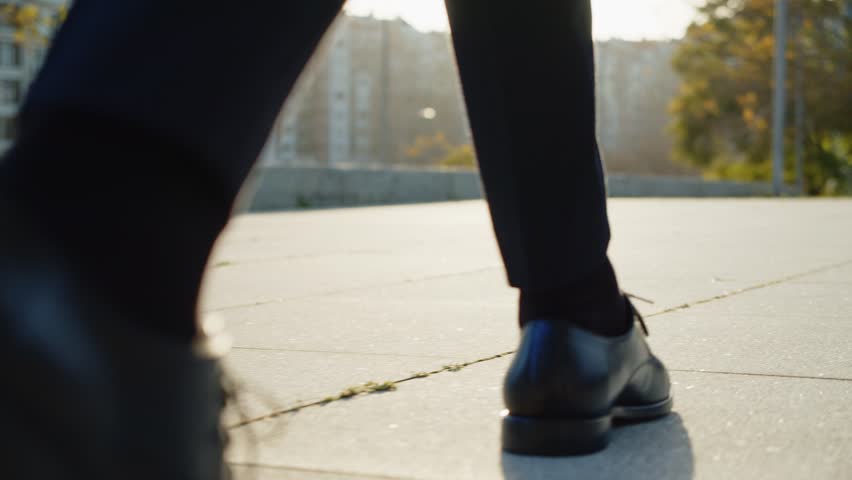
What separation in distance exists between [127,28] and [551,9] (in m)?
0.58

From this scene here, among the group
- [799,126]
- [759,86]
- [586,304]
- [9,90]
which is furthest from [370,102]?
[586,304]

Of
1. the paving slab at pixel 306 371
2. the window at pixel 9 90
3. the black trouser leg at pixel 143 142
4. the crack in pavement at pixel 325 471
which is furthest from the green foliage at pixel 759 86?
the window at pixel 9 90

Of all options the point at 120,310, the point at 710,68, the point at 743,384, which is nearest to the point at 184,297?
the point at 120,310

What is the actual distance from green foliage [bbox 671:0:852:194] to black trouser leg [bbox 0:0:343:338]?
33570 mm

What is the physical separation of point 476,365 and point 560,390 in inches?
26.1

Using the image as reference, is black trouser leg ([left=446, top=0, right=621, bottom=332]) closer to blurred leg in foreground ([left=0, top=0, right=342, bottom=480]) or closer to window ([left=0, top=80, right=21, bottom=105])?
blurred leg in foreground ([left=0, top=0, right=342, bottom=480])

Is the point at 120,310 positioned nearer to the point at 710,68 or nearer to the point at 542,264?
the point at 542,264

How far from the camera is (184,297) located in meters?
0.84

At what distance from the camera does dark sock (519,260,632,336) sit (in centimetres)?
145

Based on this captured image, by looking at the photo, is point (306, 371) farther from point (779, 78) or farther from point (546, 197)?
point (779, 78)

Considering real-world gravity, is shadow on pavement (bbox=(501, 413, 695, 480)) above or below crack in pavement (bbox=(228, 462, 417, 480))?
below

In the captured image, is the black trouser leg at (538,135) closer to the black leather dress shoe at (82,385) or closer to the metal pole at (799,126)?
the black leather dress shoe at (82,385)

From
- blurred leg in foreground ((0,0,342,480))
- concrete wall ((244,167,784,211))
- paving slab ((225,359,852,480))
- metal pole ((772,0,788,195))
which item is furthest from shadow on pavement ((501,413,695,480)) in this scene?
metal pole ((772,0,788,195))

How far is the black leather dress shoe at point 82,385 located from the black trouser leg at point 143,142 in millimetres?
27
